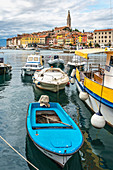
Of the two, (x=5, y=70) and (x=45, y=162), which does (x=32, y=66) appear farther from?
(x=45, y=162)

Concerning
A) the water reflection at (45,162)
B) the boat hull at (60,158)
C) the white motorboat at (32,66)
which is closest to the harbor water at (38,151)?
the water reflection at (45,162)

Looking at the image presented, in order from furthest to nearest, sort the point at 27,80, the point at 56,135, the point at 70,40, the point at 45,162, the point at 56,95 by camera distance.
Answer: the point at 70,40 → the point at 27,80 → the point at 56,95 → the point at 56,135 → the point at 45,162

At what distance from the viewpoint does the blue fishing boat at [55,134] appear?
725cm

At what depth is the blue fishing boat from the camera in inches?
286

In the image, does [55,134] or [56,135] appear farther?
[55,134]

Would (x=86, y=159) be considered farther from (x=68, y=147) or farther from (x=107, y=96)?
(x=107, y=96)

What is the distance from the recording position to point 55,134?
8.64 metres

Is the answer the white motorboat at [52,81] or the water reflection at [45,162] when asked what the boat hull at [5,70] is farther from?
the water reflection at [45,162]

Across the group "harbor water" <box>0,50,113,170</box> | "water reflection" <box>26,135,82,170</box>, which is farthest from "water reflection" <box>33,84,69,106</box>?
"water reflection" <box>26,135,82,170</box>

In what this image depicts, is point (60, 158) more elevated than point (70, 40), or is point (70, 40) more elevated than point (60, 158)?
point (70, 40)

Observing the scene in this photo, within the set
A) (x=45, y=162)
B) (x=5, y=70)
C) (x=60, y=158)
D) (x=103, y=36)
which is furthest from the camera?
(x=103, y=36)

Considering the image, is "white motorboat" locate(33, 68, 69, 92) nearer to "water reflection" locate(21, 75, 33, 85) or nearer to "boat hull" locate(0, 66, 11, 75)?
"water reflection" locate(21, 75, 33, 85)

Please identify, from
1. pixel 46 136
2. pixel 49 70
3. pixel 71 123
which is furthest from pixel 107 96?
pixel 49 70

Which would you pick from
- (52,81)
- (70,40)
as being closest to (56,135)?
(52,81)
